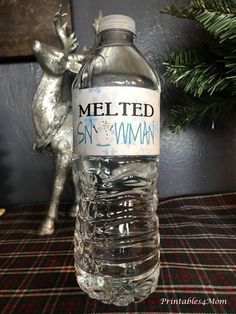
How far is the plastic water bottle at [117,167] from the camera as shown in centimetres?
37

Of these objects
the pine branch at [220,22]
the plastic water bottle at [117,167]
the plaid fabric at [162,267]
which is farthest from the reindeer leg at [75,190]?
the pine branch at [220,22]

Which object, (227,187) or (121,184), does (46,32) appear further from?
(227,187)

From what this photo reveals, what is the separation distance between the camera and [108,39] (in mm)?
427

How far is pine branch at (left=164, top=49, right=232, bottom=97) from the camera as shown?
23.1 inches

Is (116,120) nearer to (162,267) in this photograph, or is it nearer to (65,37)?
(162,267)

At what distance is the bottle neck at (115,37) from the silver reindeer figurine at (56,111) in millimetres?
193

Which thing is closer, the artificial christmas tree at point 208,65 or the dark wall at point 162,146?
the artificial christmas tree at point 208,65

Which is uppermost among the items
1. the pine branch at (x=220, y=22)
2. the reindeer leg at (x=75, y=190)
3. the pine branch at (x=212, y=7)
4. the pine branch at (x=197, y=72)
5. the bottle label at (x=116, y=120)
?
the pine branch at (x=212, y=7)

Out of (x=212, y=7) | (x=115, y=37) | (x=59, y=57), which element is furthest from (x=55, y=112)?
(x=212, y=7)

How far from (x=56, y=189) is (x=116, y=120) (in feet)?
1.08

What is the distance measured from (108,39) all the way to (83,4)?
1.57 ft

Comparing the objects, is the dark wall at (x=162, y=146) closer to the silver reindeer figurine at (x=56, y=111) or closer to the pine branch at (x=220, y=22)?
the silver reindeer figurine at (x=56, y=111)

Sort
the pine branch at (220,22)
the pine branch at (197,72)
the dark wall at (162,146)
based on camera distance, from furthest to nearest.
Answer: the dark wall at (162,146) < the pine branch at (197,72) < the pine branch at (220,22)

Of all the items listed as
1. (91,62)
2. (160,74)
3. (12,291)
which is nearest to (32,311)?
(12,291)
